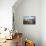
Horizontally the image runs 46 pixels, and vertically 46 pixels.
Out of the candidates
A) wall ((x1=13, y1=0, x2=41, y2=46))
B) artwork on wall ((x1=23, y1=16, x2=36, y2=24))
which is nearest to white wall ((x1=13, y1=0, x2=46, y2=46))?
wall ((x1=13, y1=0, x2=41, y2=46))

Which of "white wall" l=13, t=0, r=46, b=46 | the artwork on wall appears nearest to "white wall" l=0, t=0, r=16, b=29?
"white wall" l=13, t=0, r=46, b=46

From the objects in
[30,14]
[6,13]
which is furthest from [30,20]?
[6,13]

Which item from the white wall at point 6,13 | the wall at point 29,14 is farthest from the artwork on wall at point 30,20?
the white wall at point 6,13

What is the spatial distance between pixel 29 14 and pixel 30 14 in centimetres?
5

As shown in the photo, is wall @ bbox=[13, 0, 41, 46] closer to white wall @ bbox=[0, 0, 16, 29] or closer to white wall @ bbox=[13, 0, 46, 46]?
white wall @ bbox=[13, 0, 46, 46]

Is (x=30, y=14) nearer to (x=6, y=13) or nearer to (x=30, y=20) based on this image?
(x=30, y=20)

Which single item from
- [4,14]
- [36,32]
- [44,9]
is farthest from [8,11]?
[36,32]

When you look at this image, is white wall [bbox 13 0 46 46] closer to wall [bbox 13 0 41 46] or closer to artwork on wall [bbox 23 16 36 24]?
wall [bbox 13 0 41 46]

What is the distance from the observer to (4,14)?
3.94m

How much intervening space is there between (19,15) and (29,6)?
0.62 metres

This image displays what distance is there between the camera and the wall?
16.6 ft

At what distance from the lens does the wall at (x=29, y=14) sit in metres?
5.05

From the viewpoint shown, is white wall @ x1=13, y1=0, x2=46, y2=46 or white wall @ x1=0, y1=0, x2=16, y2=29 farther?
white wall @ x1=13, y1=0, x2=46, y2=46

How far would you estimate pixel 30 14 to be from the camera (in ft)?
16.6
